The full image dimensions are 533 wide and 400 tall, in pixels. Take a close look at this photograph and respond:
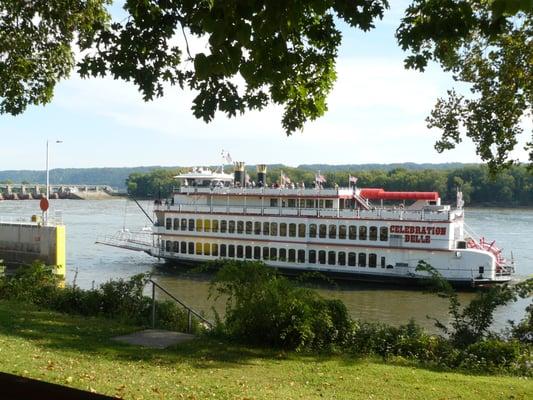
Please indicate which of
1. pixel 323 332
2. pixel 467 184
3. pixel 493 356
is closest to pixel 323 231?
pixel 323 332

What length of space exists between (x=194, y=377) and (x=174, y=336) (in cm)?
275

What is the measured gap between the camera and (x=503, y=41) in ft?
37.2

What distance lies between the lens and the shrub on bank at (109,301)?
11.9 metres

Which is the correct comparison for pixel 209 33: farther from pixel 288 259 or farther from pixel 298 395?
pixel 288 259

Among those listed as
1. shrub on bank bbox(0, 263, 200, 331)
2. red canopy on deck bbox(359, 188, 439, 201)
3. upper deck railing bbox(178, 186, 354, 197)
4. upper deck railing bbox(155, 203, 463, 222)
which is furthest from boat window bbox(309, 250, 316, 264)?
shrub on bank bbox(0, 263, 200, 331)

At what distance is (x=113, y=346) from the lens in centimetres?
923

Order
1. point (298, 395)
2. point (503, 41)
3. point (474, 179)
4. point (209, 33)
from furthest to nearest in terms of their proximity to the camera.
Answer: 1. point (474, 179)
2. point (503, 41)
3. point (298, 395)
4. point (209, 33)

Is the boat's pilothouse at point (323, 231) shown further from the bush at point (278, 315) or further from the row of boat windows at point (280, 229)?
the bush at point (278, 315)

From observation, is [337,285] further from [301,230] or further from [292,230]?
[292,230]

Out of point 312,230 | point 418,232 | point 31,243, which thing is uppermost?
point 418,232

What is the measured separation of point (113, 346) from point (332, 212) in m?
21.7

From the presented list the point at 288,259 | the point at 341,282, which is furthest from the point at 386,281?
the point at 288,259

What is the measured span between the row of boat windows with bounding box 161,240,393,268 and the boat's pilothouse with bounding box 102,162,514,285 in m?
0.05

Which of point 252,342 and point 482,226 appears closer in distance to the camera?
point 252,342
